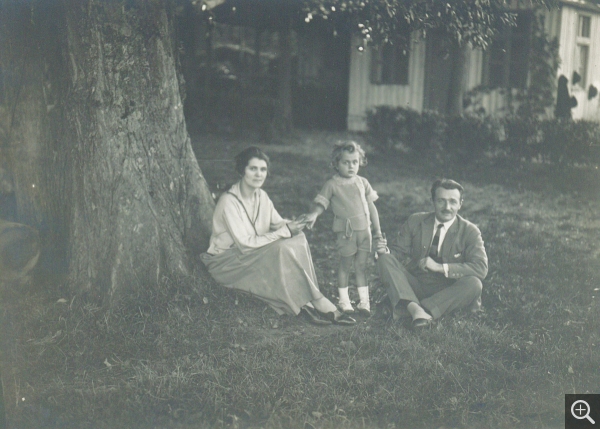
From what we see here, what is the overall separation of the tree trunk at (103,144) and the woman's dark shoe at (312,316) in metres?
0.95

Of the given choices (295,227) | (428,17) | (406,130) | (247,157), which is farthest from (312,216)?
(406,130)

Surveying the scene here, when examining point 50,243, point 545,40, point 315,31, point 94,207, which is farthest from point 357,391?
point 315,31

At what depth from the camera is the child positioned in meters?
4.65

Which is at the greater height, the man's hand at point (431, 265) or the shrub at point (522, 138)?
the shrub at point (522, 138)

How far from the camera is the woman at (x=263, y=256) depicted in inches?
176

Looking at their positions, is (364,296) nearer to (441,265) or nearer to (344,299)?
(344,299)

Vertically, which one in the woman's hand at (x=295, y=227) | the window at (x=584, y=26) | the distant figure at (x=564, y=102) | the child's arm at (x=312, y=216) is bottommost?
the woman's hand at (x=295, y=227)

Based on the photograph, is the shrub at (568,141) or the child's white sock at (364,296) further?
the shrub at (568,141)

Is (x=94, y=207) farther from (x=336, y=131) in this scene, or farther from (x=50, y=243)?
(x=336, y=131)

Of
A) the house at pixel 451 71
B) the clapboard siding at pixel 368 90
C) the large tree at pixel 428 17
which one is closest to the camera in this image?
the large tree at pixel 428 17

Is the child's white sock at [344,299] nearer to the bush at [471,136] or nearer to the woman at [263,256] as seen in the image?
the woman at [263,256]

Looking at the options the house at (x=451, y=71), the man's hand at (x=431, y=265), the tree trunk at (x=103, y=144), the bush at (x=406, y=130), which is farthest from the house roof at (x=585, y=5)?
the tree trunk at (x=103, y=144)

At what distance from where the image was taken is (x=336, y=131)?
1482 cm

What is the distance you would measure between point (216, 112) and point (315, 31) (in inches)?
142
